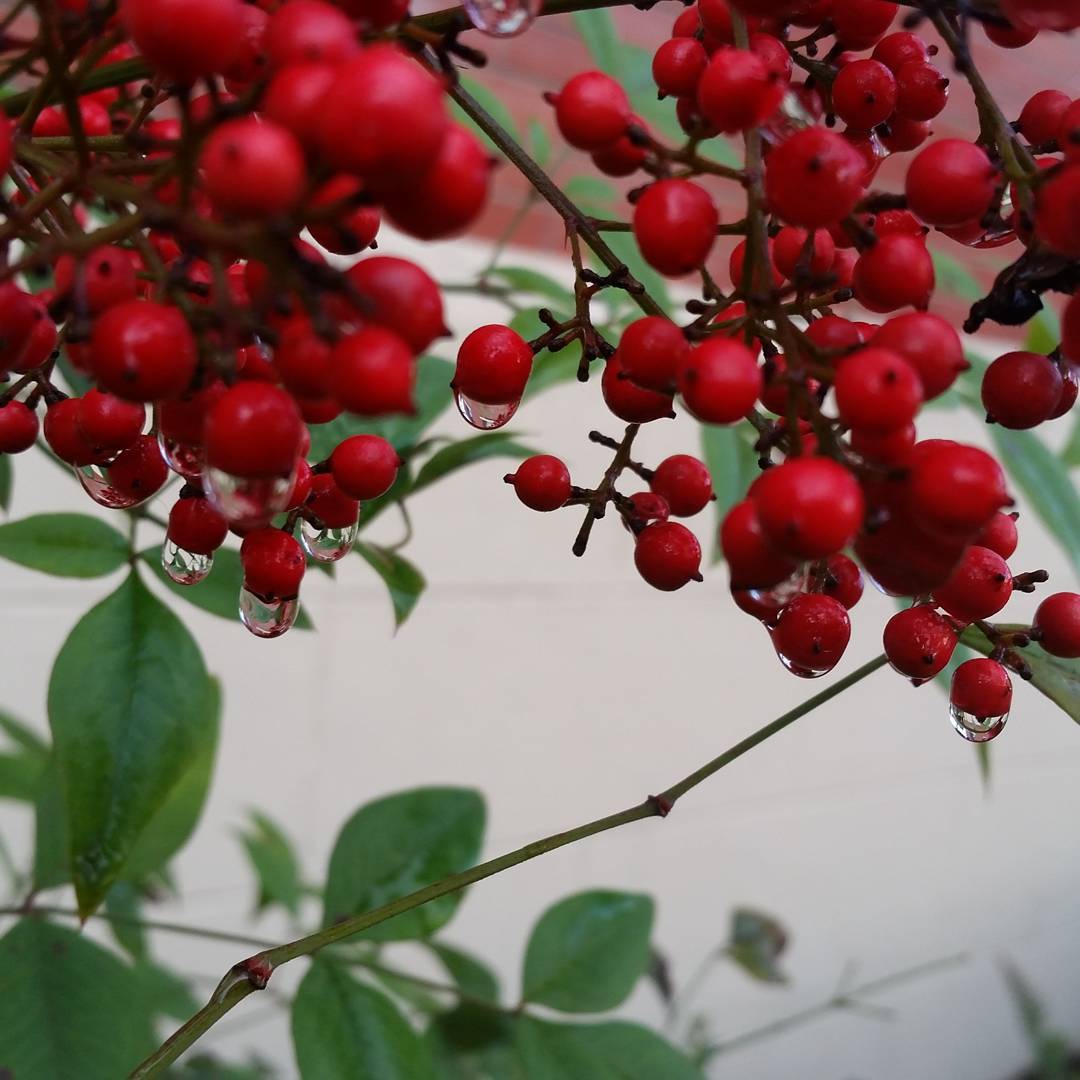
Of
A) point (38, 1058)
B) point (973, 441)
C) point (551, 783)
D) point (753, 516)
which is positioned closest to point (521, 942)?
point (551, 783)

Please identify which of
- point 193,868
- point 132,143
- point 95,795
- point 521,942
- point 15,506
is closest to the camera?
point 132,143

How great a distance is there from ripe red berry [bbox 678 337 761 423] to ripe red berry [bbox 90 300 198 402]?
8 centimetres

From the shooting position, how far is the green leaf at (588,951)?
0.50 m

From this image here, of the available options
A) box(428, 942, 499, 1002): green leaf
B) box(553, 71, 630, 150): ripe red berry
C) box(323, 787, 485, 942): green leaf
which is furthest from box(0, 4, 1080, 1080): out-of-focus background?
box(553, 71, 630, 150): ripe red berry

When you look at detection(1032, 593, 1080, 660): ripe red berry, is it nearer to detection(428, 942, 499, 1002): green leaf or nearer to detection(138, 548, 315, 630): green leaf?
detection(138, 548, 315, 630): green leaf

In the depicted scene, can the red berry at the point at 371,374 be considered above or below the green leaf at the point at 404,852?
above

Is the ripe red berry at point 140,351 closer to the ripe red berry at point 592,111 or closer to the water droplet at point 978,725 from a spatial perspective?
the ripe red berry at point 592,111

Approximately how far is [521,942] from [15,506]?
30.0 inches

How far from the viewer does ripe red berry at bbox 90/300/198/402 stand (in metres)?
0.15

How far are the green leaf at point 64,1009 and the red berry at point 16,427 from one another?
0.73 feet

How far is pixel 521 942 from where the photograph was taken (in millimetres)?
1282

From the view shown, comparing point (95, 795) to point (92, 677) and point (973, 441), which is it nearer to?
point (92, 677)

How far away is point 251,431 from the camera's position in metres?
0.15

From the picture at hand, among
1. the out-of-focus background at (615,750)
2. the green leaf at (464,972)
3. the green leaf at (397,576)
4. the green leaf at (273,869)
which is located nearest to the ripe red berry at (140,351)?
the green leaf at (397,576)
